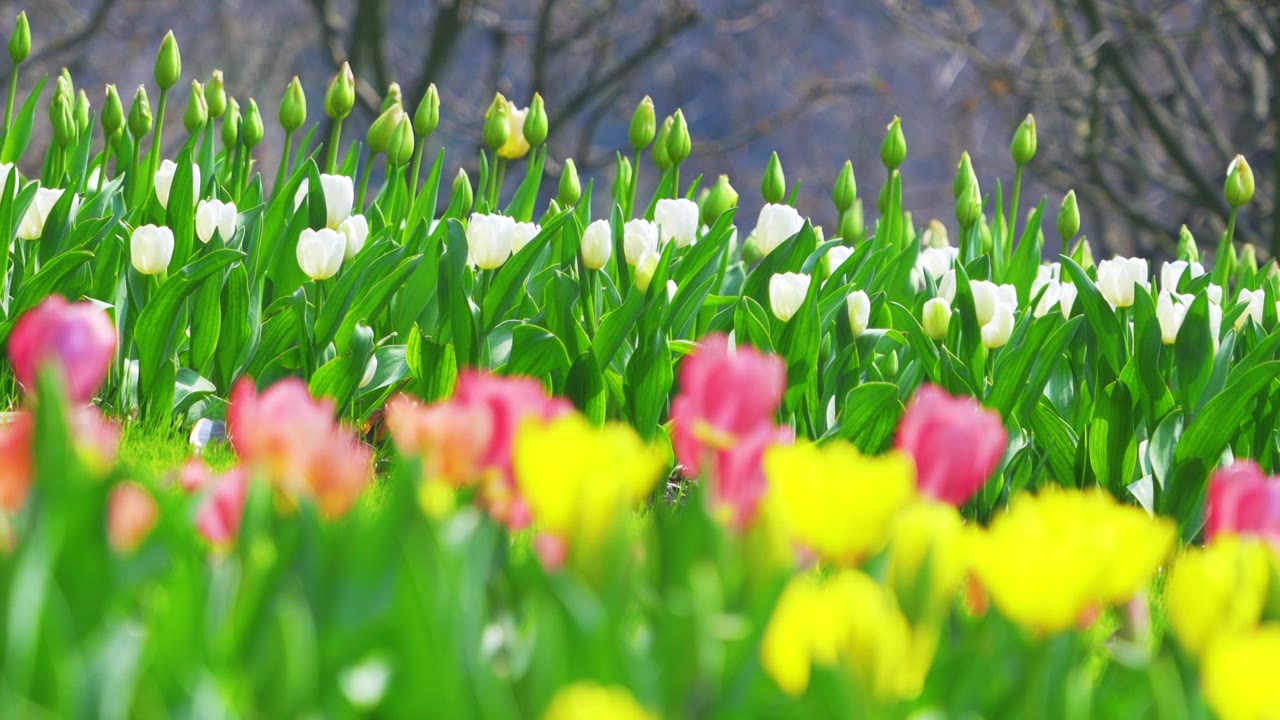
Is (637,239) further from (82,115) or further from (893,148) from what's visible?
(82,115)

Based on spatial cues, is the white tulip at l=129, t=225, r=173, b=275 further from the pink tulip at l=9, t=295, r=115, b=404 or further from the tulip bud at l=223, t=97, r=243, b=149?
the pink tulip at l=9, t=295, r=115, b=404

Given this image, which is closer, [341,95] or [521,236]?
[521,236]

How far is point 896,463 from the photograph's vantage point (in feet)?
2.73

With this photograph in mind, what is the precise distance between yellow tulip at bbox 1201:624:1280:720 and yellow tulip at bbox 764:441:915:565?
0.65 feet

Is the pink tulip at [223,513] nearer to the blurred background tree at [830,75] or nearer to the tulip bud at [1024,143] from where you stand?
the tulip bud at [1024,143]

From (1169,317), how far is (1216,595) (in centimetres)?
165

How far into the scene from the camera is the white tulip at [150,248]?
2281 mm

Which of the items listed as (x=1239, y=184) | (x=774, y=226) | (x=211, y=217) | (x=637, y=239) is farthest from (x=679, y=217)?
(x=1239, y=184)

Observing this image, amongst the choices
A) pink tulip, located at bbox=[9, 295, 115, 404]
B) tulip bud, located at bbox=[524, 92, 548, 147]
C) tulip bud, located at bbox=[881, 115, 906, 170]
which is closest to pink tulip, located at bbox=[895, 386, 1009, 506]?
pink tulip, located at bbox=[9, 295, 115, 404]

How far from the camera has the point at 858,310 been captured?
2395mm

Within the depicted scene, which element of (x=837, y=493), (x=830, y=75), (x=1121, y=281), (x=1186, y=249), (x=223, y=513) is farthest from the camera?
(x=830, y=75)

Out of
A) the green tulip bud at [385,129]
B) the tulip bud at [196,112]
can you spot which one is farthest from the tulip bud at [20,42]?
the green tulip bud at [385,129]

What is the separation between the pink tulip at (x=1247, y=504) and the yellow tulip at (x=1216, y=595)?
0.08 metres

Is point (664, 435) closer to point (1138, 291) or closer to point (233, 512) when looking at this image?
point (1138, 291)
